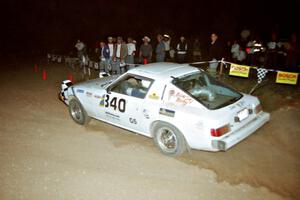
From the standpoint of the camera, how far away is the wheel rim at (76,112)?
7.14 meters

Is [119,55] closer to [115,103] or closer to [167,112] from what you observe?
[115,103]

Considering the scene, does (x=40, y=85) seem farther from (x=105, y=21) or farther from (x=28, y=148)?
(x=105, y=21)

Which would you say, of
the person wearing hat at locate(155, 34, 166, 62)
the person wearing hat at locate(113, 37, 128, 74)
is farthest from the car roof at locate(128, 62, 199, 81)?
the person wearing hat at locate(113, 37, 128, 74)

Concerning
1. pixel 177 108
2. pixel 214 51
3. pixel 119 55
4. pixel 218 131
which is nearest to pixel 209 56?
pixel 214 51

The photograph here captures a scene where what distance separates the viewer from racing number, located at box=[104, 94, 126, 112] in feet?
19.9

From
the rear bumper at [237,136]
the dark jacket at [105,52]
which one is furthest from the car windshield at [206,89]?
the dark jacket at [105,52]

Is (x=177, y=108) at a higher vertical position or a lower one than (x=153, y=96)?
lower

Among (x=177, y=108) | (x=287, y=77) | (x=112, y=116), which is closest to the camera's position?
(x=177, y=108)

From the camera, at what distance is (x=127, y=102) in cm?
597

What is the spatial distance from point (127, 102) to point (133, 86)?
422 millimetres

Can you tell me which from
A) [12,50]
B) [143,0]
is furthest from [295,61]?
[143,0]

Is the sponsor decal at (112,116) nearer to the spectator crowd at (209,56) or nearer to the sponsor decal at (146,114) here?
the sponsor decal at (146,114)

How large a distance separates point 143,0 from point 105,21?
4255 millimetres

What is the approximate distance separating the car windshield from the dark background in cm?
1280
